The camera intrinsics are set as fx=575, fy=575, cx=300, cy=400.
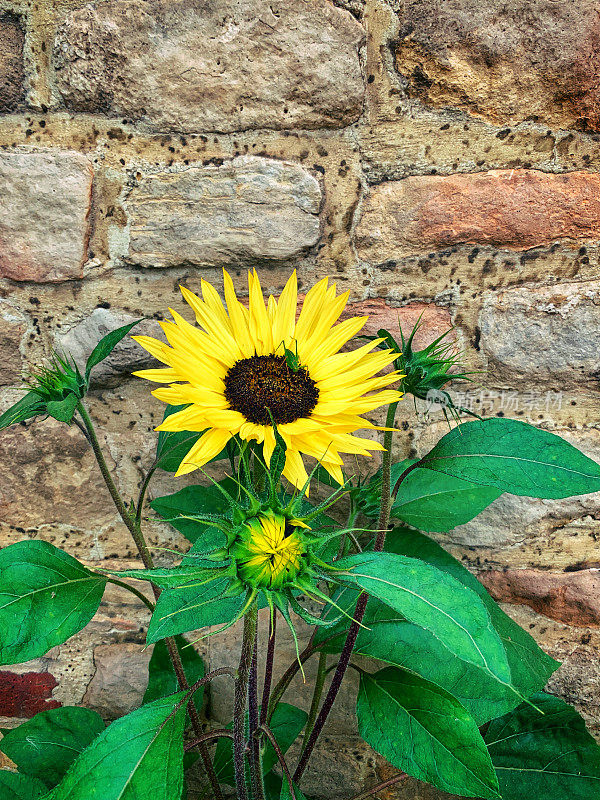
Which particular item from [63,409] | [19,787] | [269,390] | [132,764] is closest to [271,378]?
[269,390]

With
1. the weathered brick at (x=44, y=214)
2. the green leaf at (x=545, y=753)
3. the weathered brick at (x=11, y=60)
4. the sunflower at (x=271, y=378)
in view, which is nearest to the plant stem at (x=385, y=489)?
the sunflower at (x=271, y=378)

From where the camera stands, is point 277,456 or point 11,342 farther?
point 11,342

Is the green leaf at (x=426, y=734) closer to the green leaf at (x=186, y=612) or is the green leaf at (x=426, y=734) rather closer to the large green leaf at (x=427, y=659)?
the large green leaf at (x=427, y=659)

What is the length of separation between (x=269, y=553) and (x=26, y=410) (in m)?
0.40

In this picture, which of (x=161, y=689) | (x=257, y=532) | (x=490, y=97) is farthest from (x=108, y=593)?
(x=490, y=97)

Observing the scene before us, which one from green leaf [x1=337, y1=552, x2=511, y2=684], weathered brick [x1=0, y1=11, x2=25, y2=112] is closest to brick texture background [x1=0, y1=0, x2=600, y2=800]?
weathered brick [x1=0, y1=11, x2=25, y2=112]

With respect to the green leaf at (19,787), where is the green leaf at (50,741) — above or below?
above

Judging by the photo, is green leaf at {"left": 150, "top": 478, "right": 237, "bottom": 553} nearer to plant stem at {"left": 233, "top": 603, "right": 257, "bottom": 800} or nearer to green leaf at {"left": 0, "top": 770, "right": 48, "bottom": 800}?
plant stem at {"left": 233, "top": 603, "right": 257, "bottom": 800}

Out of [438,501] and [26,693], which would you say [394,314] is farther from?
[26,693]

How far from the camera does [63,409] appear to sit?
2.30 ft

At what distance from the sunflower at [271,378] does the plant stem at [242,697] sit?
0.58 feet

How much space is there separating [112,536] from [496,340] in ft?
2.54

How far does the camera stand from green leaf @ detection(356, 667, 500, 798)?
66 centimetres

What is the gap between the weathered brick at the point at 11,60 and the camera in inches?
34.3
